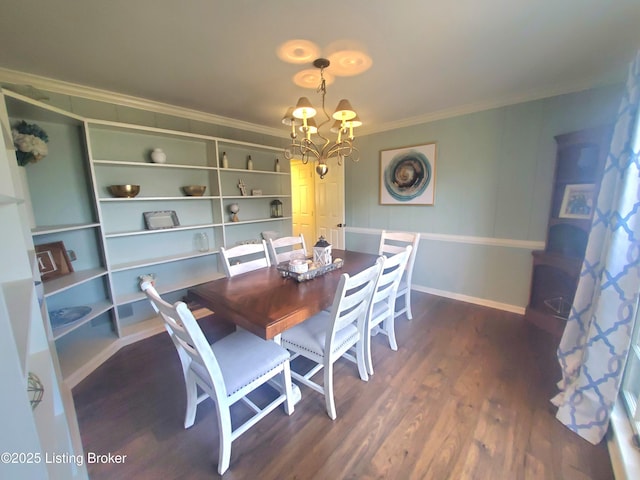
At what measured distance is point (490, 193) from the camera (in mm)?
2947

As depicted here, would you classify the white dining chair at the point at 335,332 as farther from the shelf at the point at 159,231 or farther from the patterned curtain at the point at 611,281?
the shelf at the point at 159,231

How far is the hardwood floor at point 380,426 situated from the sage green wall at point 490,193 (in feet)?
3.25

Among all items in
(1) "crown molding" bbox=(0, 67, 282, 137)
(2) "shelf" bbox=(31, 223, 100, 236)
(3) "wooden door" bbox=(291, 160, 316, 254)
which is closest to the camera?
(2) "shelf" bbox=(31, 223, 100, 236)

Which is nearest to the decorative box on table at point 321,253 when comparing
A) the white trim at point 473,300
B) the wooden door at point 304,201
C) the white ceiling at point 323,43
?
the white ceiling at point 323,43

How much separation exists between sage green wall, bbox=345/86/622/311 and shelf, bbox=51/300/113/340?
11.2ft

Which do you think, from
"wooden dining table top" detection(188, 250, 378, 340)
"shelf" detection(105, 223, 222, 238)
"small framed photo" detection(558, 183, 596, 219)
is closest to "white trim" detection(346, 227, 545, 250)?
"small framed photo" detection(558, 183, 596, 219)

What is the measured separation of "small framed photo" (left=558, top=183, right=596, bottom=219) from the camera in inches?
88.9

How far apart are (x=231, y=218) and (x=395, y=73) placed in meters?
2.46

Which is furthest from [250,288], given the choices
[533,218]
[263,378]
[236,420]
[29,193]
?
[533,218]

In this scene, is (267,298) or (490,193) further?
(490,193)

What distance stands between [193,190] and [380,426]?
277 cm

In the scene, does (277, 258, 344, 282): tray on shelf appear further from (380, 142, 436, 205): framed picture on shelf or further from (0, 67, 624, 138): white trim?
(0, 67, 624, 138): white trim

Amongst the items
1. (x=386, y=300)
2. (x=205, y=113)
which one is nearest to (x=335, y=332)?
(x=386, y=300)

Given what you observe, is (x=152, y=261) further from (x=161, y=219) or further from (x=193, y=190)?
(x=193, y=190)
